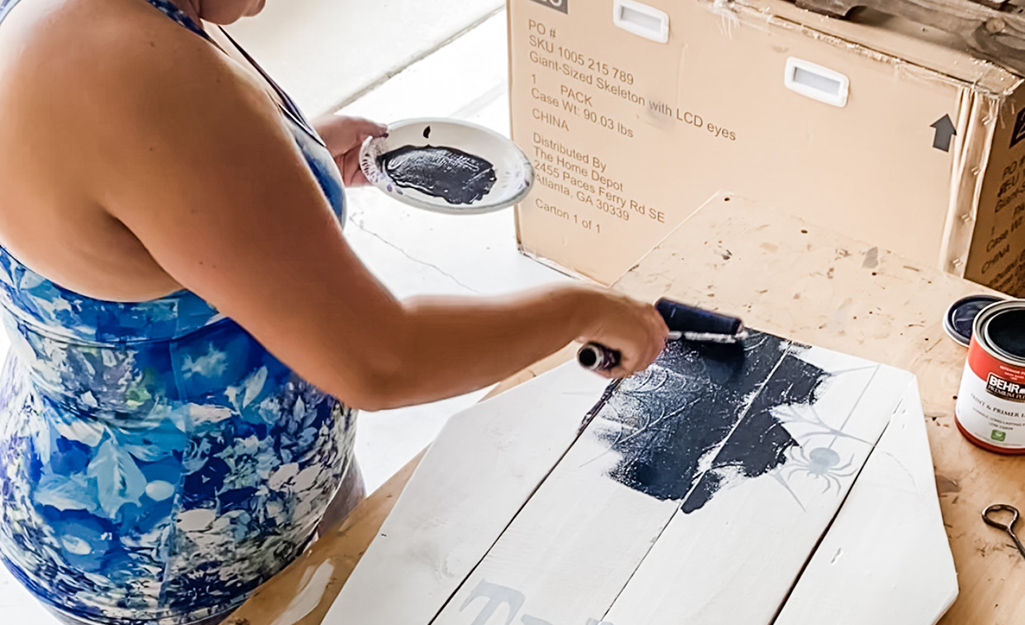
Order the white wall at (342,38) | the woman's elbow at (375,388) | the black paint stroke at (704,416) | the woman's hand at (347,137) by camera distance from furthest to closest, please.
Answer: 1. the white wall at (342,38)
2. the woman's hand at (347,137)
3. the black paint stroke at (704,416)
4. the woman's elbow at (375,388)

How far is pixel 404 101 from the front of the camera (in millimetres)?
3115

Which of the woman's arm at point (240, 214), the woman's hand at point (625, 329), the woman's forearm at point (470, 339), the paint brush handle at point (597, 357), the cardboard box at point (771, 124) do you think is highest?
the woman's arm at point (240, 214)

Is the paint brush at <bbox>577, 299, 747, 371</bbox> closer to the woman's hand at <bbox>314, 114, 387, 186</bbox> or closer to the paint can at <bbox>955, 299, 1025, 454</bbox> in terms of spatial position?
the paint can at <bbox>955, 299, 1025, 454</bbox>

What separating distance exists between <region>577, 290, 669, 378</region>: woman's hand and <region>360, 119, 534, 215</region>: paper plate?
1.59ft

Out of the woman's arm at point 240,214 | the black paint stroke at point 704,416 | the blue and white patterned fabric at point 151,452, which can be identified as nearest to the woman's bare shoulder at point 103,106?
the woman's arm at point 240,214

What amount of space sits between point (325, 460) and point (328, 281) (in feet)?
1.19

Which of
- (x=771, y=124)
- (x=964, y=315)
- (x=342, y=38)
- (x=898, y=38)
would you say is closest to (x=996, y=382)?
(x=964, y=315)

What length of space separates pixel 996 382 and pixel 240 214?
0.72m

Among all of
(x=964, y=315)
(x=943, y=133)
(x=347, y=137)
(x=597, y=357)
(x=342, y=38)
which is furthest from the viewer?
(x=342, y=38)

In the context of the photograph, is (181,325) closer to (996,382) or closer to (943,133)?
(996,382)

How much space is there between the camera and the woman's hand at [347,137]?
135cm

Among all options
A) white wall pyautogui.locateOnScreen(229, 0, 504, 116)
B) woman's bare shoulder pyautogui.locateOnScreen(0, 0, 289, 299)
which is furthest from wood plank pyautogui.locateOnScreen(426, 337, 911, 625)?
white wall pyautogui.locateOnScreen(229, 0, 504, 116)

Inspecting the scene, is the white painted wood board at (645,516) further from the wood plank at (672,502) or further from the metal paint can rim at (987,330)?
the metal paint can rim at (987,330)

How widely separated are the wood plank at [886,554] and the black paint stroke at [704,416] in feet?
0.31
